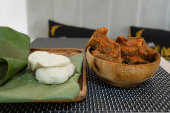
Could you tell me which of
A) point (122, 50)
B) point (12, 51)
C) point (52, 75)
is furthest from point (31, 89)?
point (122, 50)

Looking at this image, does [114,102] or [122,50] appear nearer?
[114,102]

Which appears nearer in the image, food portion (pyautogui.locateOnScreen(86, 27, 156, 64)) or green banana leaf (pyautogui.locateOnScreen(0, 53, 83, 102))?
green banana leaf (pyautogui.locateOnScreen(0, 53, 83, 102))

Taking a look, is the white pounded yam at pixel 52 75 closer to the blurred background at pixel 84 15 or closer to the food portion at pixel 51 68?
the food portion at pixel 51 68

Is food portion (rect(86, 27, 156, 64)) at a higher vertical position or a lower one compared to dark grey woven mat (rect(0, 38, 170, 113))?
higher

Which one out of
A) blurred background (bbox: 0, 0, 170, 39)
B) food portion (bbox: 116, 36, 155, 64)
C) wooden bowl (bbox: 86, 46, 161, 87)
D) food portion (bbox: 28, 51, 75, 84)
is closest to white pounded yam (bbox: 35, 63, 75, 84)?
food portion (bbox: 28, 51, 75, 84)

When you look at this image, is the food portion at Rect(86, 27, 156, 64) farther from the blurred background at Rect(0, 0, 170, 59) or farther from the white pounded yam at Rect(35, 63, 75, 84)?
the blurred background at Rect(0, 0, 170, 59)

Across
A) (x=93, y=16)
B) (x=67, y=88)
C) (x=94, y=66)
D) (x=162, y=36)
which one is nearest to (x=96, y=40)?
(x=94, y=66)

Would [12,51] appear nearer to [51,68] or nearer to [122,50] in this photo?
[51,68]

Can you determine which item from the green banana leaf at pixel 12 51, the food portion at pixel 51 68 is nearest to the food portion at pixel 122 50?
the food portion at pixel 51 68
